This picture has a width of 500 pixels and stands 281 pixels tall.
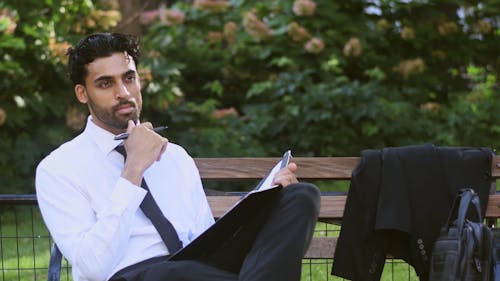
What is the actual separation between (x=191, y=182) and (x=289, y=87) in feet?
17.5

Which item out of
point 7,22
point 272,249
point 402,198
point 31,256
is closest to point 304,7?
point 7,22

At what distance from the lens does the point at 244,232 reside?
3.30m

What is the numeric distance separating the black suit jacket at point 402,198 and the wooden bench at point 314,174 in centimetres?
16

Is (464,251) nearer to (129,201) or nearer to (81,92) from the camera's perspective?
(129,201)

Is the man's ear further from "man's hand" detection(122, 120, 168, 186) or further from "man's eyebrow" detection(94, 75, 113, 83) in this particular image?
"man's hand" detection(122, 120, 168, 186)

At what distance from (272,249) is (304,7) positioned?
6.14 meters

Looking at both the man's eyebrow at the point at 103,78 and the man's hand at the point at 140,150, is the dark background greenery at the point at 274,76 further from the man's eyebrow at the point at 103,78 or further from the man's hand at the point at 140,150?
the man's hand at the point at 140,150

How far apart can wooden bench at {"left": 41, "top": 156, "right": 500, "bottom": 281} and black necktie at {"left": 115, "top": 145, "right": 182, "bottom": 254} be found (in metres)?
0.81

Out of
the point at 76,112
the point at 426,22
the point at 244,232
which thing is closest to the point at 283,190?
the point at 244,232

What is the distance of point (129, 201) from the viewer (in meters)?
Answer: 3.18

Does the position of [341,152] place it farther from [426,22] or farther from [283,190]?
[283,190]

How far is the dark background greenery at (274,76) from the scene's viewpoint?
8.16 metres

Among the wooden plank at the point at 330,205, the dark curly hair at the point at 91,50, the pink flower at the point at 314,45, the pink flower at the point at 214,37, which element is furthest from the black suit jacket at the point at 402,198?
the pink flower at the point at 214,37

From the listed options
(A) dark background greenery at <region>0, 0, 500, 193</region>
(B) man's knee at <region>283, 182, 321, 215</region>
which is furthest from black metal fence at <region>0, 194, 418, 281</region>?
(A) dark background greenery at <region>0, 0, 500, 193</region>
